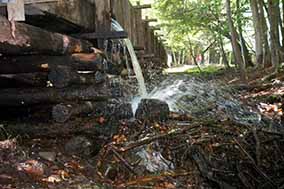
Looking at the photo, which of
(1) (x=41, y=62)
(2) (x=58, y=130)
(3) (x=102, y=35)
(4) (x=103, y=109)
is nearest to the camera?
(2) (x=58, y=130)

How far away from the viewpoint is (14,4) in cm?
436

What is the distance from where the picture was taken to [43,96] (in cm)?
560

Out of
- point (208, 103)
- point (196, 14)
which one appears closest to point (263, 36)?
point (196, 14)

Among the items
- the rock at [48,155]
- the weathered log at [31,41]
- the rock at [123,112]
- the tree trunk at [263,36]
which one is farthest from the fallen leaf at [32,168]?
the tree trunk at [263,36]

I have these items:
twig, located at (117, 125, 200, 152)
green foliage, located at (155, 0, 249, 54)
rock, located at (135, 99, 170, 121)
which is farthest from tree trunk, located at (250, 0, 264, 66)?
twig, located at (117, 125, 200, 152)

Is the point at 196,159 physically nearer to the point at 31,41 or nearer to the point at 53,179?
the point at 53,179

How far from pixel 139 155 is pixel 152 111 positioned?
1393mm

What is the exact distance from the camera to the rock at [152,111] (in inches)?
231

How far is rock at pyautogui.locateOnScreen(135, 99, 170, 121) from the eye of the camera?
5.86 m

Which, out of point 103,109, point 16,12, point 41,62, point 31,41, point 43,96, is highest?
point 16,12

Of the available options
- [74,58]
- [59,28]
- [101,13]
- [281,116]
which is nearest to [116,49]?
[101,13]

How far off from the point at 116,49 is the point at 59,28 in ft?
6.35

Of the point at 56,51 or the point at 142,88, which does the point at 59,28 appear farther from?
the point at 142,88

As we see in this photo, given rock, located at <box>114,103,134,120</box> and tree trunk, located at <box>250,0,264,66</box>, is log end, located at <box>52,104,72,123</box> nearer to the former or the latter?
rock, located at <box>114,103,134,120</box>
